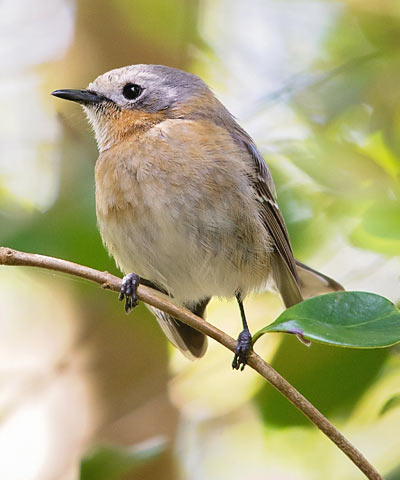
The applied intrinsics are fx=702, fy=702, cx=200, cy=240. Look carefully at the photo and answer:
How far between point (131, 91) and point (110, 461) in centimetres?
152

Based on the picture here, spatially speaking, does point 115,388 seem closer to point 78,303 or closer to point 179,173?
point 78,303

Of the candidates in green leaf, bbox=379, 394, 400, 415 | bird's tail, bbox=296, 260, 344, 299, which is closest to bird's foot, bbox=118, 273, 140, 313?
bird's tail, bbox=296, 260, 344, 299

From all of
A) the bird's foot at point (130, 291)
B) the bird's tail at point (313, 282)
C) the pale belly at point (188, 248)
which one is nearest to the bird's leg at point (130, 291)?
the bird's foot at point (130, 291)

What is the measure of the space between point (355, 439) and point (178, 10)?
2441 millimetres

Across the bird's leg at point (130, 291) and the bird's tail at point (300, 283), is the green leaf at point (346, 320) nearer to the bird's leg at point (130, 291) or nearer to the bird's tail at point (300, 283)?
the bird's leg at point (130, 291)

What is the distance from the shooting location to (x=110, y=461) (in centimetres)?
220

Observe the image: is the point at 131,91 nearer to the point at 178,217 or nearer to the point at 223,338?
the point at 178,217

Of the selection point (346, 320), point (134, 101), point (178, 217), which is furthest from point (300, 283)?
point (346, 320)

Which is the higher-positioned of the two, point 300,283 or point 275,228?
point 275,228

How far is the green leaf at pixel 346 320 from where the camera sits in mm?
1590

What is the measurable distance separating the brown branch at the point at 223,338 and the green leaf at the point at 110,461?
66 centimetres

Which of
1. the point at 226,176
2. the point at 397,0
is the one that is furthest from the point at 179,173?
the point at 397,0

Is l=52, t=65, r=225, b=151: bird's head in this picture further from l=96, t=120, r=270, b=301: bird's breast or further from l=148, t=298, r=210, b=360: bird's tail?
l=148, t=298, r=210, b=360: bird's tail

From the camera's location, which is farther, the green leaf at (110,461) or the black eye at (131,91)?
the black eye at (131,91)
